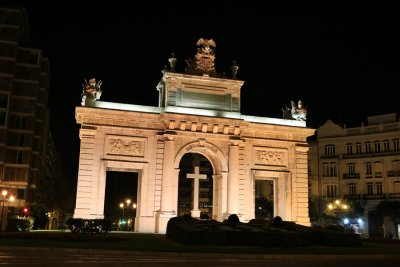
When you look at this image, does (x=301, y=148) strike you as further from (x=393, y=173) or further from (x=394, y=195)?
(x=394, y=195)

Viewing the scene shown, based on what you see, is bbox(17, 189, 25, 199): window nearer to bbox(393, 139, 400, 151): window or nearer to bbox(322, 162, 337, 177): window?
bbox(322, 162, 337, 177): window

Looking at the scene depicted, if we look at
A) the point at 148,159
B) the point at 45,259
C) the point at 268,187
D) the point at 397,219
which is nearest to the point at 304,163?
the point at 148,159

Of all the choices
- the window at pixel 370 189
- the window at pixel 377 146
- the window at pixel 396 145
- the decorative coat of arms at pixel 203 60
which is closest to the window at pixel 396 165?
the window at pixel 396 145

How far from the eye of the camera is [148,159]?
41.3 m

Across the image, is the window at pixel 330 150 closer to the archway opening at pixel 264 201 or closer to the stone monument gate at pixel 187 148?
the archway opening at pixel 264 201

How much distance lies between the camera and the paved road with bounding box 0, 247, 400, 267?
17.7 meters

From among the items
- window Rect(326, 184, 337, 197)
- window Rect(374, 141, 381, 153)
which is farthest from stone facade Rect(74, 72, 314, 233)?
window Rect(326, 184, 337, 197)

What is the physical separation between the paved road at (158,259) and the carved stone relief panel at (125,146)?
1864 centimetres

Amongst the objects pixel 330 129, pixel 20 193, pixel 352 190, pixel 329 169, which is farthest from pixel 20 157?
pixel 352 190

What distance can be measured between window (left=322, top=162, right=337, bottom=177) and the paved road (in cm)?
4610

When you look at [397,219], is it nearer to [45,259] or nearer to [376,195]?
[376,195]

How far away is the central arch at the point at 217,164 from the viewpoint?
138ft

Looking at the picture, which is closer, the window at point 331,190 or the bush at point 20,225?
the bush at point 20,225

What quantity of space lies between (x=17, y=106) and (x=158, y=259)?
182 ft
